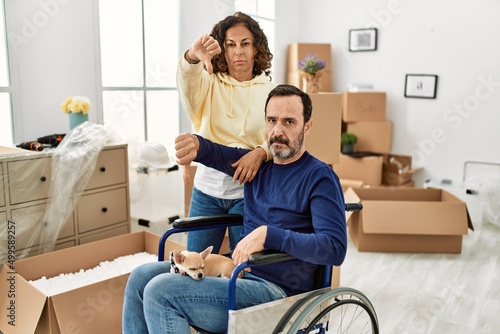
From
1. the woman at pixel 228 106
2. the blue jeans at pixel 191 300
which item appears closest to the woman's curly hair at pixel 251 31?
the woman at pixel 228 106

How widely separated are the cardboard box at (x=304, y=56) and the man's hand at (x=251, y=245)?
11.0ft

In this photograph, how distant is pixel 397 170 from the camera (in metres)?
4.60

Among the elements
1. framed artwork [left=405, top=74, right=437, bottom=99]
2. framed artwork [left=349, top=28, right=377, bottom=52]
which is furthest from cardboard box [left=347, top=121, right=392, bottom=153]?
framed artwork [left=349, top=28, right=377, bottom=52]

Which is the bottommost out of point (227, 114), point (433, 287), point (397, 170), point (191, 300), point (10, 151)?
point (433, 287)

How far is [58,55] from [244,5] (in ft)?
6.62

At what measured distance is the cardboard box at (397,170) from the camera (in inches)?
179

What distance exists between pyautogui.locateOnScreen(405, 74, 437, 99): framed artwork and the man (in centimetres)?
337

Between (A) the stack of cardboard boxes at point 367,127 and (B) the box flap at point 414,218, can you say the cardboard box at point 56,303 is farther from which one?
(A) the stack of cardboard boxes at point 367,127

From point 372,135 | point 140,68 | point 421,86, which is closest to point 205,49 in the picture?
point 140,68

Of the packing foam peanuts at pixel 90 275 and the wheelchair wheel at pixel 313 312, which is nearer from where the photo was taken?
the wheelchair wheel at pixel 313 312

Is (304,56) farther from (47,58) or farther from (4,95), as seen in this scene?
(4,95)

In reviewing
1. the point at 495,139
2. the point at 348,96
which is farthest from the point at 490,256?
the point at 348,96

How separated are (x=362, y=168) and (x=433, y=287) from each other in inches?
69.6

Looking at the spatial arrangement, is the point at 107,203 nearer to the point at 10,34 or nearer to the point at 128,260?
the point at 128,260
